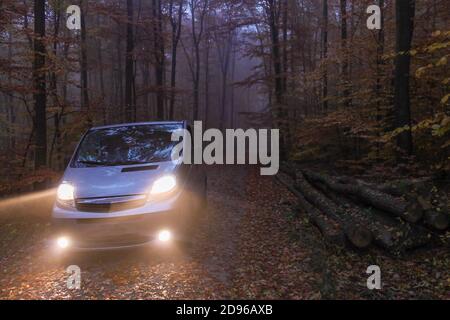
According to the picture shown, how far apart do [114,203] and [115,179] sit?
445mm

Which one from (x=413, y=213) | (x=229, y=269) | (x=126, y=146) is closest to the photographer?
(x=229, y=269)

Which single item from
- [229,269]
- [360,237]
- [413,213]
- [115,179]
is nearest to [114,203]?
[115,179]

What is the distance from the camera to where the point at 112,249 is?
5.50 m

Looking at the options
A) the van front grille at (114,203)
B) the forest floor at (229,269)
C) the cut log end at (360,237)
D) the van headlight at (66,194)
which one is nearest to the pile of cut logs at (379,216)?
the cut log end at (360,237)

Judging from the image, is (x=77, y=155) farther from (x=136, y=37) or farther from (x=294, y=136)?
(x=136, y=37)

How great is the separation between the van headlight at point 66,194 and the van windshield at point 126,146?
62 centimetres

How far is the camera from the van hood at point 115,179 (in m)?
5.63

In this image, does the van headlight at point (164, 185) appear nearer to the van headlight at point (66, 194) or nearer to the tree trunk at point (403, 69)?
the van headlight at point (66, 194)

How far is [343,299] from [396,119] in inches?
285

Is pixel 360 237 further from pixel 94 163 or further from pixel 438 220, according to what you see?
pixel 94 163

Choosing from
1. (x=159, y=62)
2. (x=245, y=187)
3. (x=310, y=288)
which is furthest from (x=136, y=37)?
(x=310, y=288)

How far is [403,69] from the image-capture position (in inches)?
408

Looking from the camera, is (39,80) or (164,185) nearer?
(164,185)

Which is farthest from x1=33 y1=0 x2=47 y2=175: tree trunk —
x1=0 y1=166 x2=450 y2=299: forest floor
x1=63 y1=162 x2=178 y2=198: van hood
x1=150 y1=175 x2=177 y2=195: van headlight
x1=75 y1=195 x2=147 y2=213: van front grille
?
x1=150 y1=175 x2=177 y2=195: van headlight
